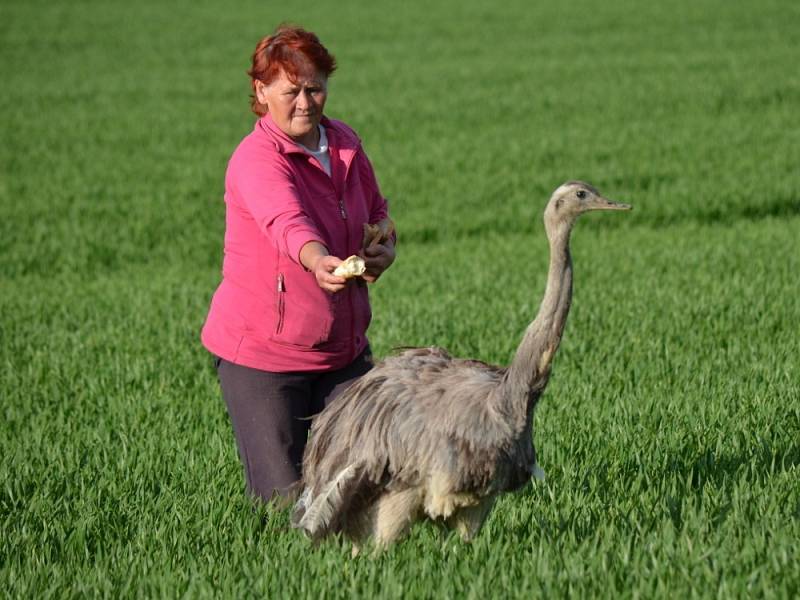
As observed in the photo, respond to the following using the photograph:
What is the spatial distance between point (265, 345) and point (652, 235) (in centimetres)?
852

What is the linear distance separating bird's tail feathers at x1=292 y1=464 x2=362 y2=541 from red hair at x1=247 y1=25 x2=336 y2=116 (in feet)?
4.84

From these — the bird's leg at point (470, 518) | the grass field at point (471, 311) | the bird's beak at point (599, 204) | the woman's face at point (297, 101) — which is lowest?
the grass field at point (471, 311)

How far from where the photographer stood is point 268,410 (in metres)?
4.86

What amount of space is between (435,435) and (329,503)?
1.62 ft

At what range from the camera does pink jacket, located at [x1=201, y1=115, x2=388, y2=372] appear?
4652mm

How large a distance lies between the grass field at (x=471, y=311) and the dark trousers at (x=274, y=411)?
206 millimetres

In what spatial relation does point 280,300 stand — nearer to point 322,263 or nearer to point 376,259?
point 376,259

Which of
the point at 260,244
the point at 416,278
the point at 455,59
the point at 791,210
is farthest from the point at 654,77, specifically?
the point at 260,244

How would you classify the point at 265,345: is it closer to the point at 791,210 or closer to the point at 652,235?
the point at 652,235

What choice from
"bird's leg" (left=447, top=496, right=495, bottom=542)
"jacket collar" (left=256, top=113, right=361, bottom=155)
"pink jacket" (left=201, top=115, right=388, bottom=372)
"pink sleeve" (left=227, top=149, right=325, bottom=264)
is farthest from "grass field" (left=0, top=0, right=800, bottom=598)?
"jacket collar" (left=256, top=113, right=361, bottom=155)

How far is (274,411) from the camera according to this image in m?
4.86

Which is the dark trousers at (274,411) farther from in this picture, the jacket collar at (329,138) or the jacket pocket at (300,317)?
the jacket collar at (329,138)

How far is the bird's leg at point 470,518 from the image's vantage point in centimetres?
452

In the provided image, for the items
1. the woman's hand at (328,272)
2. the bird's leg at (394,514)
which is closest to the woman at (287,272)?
the woman's hand at (328,272)
